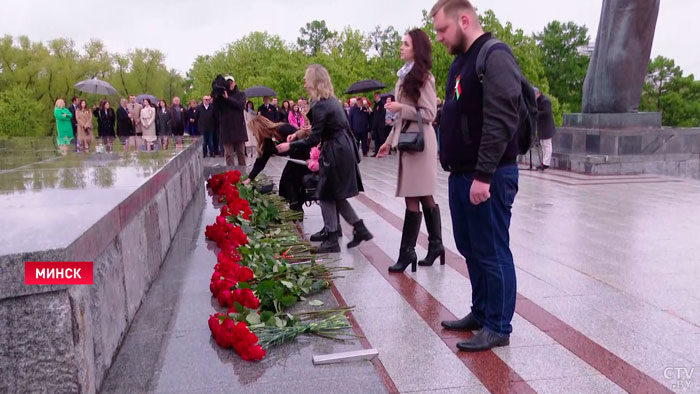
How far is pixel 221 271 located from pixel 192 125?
17.5 m

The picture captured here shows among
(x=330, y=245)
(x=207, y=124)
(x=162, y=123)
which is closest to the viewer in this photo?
(x=330, y=245)

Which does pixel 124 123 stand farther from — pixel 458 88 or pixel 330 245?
pixel 458 88

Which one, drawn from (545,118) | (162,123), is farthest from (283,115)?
(545,118)

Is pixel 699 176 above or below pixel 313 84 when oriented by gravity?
below

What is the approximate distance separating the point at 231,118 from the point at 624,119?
8.29 metres

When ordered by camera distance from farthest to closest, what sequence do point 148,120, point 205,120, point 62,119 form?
point 205,120
point 148,120
point 62,119

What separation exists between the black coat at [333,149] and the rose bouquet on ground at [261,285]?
59 cm

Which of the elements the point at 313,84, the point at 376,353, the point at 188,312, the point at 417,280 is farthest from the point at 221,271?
the point at 313,84

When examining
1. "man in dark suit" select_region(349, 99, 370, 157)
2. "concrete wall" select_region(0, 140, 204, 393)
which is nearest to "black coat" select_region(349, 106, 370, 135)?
"man in dark suit" select_region(349, 99, 370, 157)

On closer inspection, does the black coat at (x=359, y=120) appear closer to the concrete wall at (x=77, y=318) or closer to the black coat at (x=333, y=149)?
the black coat at (x=333, y=149)

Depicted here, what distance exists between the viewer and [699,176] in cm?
1405

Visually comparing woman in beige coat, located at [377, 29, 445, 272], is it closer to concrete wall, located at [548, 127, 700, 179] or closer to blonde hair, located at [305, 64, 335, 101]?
blonde hair, located at [305, 64, 335, 101]

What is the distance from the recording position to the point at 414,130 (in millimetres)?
4863

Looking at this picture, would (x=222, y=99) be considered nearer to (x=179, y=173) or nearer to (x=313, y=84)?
(x=179, y=173)
